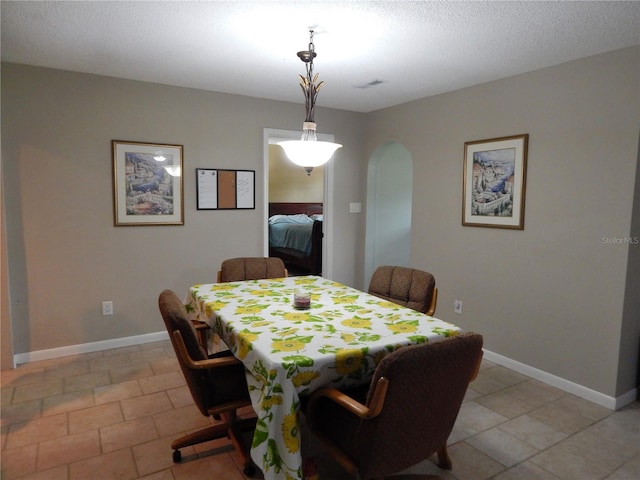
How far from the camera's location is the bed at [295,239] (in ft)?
19.8

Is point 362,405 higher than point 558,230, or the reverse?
point 558,230

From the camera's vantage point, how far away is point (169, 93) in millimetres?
3623

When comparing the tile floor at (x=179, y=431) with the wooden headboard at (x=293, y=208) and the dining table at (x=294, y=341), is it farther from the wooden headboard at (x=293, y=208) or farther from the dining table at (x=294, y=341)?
the wooden headboard at (x=293, y=208)

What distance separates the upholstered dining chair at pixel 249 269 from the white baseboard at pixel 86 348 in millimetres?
1078

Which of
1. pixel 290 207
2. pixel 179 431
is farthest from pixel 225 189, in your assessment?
pixel 290 207

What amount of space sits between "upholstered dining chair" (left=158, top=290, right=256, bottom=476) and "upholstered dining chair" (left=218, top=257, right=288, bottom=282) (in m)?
1.13

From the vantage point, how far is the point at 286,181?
826 centimetres

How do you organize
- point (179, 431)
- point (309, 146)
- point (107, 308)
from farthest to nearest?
point (107, 308) → point (179, 431) → point (309, 146)

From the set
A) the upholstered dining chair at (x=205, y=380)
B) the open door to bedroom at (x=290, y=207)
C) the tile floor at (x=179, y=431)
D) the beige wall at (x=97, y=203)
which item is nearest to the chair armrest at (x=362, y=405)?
the upholstered dining chair at (x=205, y=380)

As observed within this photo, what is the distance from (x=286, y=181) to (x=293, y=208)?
1.81 ft

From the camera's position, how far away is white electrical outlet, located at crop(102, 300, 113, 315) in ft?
11.6

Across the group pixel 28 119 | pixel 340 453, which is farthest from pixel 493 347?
pixel 28 119

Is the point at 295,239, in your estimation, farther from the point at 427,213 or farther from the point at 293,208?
the point at 427,213

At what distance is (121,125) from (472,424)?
11.2 ft
